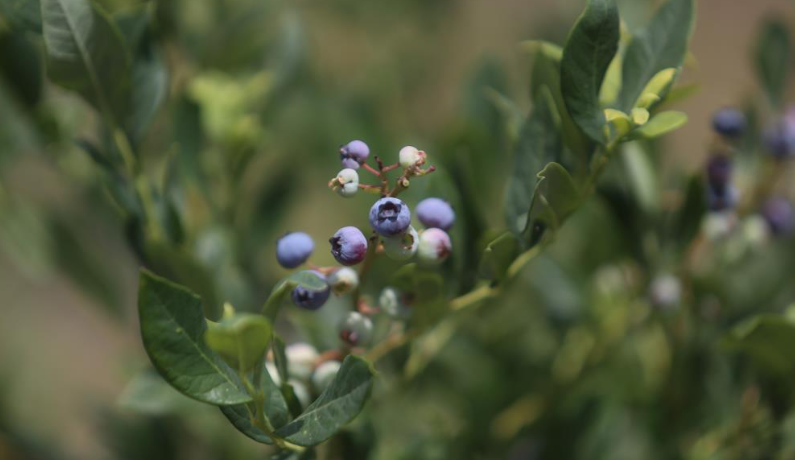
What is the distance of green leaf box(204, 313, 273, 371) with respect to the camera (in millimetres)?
525

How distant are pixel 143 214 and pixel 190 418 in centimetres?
54

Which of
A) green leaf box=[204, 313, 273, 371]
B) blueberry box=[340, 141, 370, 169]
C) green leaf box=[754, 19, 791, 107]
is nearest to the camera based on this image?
green leaf box=[204, 313, 273, 371]

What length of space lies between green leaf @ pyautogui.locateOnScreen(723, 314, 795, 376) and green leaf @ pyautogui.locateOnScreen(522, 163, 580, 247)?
196 mm

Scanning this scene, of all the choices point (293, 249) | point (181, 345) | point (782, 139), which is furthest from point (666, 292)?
point (181, 345)

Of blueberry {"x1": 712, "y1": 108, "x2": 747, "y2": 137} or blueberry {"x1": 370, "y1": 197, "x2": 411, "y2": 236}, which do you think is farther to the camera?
blueberry {"x1": 712, "y1": 108, "x2": 747, "y2": 137}

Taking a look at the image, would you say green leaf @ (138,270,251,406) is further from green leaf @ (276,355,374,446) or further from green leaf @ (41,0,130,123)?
green leaf @ (41,0,130,123)

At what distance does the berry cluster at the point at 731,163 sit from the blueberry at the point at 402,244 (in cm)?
40

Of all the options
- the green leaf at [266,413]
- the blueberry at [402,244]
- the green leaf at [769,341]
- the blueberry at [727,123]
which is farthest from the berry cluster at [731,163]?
the green leaf at [266,413]

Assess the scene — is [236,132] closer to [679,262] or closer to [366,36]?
[679,262]

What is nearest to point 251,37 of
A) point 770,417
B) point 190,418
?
point 190,418

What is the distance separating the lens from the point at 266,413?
0.62 meters

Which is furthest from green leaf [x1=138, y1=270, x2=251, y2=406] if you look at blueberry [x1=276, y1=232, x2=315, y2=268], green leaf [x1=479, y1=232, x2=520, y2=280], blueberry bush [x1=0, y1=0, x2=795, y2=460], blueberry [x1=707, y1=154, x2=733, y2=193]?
blueberry [x1=707, y1=154, x2=733, y2=193]

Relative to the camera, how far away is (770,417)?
89 centimetres

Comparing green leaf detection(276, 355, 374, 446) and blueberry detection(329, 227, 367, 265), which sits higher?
blueberry detection(329, 227, 367, 265)
